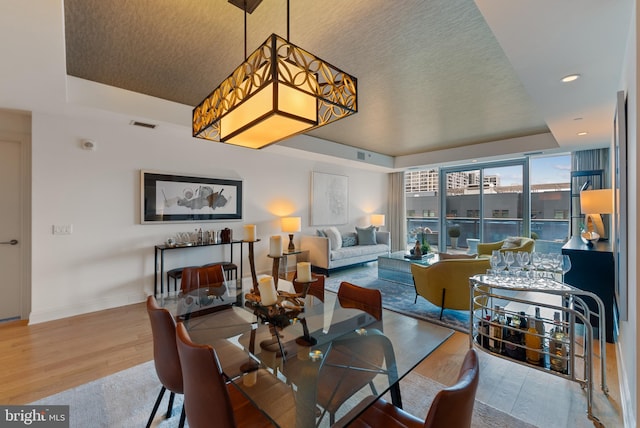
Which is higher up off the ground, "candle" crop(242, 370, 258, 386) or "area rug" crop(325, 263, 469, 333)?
"candle" crop(242, 370, 258, 386)

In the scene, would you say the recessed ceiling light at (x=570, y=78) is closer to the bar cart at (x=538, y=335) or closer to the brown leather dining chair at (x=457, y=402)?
the bar cart at (x=538, y=335)

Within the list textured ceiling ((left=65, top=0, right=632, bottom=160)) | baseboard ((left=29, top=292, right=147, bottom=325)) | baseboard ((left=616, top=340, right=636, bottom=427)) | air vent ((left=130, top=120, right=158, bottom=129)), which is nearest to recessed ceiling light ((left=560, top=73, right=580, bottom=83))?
textured ceiling ((left=65, top=0, right=632, bottom=160))

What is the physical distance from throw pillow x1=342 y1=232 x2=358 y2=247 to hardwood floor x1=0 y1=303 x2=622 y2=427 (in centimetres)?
359

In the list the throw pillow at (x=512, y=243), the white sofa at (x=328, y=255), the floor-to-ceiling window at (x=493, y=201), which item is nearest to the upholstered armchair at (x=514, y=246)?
the throw pillow at (x=512, y=243)

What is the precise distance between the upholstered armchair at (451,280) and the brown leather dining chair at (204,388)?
2.78 metres

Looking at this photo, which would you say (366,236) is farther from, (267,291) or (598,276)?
(267,291)

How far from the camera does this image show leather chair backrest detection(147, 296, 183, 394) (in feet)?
4.56

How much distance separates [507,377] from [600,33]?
2553 millimetres

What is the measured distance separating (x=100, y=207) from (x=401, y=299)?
4.33 m

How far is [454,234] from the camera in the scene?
7.07 meters

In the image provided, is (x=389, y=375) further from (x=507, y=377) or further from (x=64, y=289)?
(x=64, y=289)

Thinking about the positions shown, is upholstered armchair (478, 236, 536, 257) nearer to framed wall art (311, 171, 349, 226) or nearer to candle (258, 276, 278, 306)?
framed wall art (311, 171, 349, 226)

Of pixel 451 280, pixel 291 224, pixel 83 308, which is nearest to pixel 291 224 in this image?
pixel 291 224
